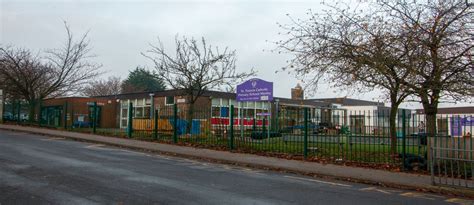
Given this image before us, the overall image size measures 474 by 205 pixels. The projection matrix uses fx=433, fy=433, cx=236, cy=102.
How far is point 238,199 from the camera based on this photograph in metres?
7.70

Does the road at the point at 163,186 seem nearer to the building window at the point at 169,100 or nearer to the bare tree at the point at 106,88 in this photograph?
the building window at the point at 169,100

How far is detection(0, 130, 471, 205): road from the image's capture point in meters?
7.44

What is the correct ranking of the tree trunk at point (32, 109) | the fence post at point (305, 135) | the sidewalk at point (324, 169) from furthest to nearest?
the tree trunk at point (32, 109)
the fence post at point (305, 135)
the sidewalk at point (324, 169)

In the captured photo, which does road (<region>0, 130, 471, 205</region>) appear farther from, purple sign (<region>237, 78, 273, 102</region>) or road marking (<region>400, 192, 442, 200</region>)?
purple sign (<region>237, 78, 273, 102</region>)

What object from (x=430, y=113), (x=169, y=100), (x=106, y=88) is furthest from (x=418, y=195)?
(x=106, y=88)

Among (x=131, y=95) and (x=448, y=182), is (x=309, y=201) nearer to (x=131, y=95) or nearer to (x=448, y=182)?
(x=448, y=182)

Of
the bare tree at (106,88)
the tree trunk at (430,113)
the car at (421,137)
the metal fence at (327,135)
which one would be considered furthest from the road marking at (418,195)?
the bare tree at (106,88)

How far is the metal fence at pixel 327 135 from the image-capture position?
1198 cm

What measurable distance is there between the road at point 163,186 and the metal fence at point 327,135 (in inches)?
95.3

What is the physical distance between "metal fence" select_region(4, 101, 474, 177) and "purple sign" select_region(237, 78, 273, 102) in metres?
1.22

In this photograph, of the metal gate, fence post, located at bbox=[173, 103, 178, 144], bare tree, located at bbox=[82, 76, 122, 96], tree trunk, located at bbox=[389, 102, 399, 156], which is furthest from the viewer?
bare tree, located at bbox=[82, 76, 122, 96]

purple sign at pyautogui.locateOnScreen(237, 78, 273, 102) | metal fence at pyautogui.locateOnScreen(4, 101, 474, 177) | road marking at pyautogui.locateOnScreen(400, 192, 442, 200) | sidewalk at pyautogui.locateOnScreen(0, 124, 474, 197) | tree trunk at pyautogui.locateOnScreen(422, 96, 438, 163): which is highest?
purple sign at pyautogui.locateOnScreen(237, 78, 273, 102)

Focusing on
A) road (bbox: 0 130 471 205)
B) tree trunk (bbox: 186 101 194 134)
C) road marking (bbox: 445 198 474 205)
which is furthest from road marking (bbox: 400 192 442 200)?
tree trunk (bbox: 186 101 194 134)

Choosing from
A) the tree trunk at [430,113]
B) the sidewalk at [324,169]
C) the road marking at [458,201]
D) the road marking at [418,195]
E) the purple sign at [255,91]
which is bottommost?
the road marking at [458,201]
